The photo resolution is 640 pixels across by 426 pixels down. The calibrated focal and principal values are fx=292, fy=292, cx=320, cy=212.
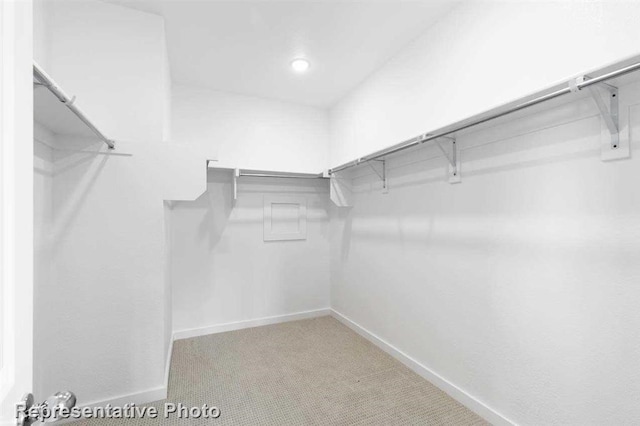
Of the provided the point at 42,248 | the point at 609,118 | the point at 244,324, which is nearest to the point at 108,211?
the point at 42,248

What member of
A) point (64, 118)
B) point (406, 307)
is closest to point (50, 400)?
point (64, 118)

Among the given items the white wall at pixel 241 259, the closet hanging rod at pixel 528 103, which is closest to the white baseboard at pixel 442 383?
the white wall at pixel 241 259

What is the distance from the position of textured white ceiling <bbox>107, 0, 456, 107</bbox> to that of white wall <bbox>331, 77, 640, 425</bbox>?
94cm

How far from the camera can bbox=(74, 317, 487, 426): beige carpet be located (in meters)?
1.76

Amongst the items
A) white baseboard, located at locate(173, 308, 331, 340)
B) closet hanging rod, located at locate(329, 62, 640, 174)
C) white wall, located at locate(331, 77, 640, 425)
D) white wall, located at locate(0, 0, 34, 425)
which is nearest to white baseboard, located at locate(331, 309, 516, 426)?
white wall, located at locate(331, 77, 640, 425)

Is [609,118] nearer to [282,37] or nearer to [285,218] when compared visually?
[282,37]

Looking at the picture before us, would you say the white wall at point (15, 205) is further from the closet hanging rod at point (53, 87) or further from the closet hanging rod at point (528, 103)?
the closet hanging rod at point (528, 103)

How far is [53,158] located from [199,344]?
193cm

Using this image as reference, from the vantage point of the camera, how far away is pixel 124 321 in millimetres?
1854

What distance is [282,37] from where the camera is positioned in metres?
2.24

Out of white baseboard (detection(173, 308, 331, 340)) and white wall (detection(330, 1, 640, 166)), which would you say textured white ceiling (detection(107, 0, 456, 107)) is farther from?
white baseboard (detection(173, 308, 331, 340))

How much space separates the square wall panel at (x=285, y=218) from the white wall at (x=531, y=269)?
4.41ft

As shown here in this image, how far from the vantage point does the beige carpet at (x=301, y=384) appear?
1765 millimetres

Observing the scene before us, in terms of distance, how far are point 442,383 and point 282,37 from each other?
2.78m
